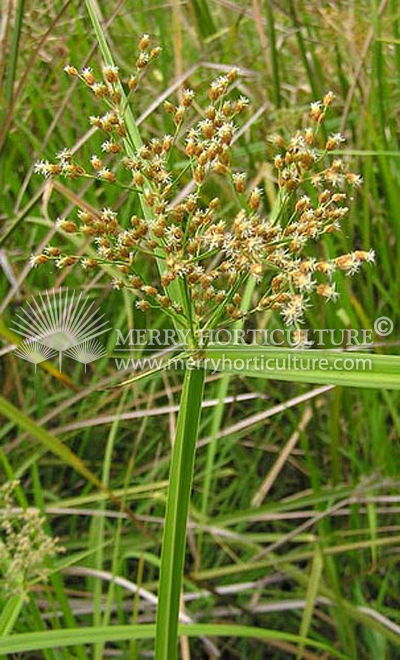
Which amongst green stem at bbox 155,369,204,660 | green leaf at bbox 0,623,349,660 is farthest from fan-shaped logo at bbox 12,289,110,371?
green stem at bbox 155,369,204,660

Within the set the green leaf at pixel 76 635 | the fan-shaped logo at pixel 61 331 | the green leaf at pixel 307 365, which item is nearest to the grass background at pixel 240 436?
the fan-shaped logo at pixel 61 331

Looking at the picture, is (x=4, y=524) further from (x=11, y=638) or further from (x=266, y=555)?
(x=266, y=555)

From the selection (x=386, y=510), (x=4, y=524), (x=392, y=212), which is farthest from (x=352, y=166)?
(x=4, y=524)

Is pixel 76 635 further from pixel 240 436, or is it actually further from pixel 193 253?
pixel 240 436

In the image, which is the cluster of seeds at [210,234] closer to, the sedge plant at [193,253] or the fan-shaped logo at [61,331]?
the sedge plant at [193,253]

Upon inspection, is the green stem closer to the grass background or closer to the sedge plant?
the sedge plant
